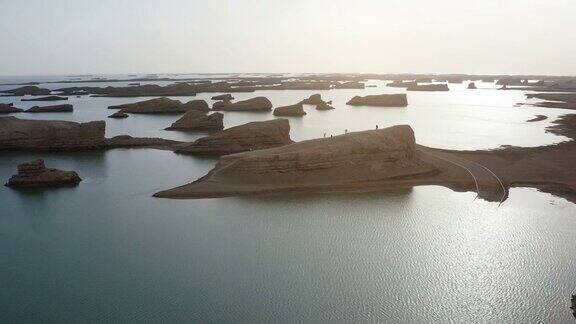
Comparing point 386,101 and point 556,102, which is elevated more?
point 386,101

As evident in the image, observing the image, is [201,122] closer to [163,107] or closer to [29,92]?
[163,107]

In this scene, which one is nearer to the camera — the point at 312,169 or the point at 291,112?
the point at 312,169

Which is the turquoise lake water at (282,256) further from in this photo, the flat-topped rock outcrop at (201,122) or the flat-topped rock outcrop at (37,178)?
the flat-topped rock outcrop at (201,122)

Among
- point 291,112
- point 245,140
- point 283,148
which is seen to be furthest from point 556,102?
point 283,148

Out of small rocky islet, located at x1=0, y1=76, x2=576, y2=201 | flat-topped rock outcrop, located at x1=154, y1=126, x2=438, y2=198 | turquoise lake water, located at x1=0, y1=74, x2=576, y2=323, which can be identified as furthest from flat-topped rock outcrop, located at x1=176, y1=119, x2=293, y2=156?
flat-topped rock outcrop, located at x1=154, y1=126, x2=438, y2=198

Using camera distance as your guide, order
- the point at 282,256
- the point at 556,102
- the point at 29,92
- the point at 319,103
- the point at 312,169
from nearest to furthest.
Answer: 1. the point at 282,256
2. the point at 312,169
3. the point at 319,103
4. the point at 556,102
5. the point at 29,92

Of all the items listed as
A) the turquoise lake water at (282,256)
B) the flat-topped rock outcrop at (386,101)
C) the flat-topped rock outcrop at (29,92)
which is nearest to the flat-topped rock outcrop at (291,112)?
the flat-topped rock outcrop at (386,101)
